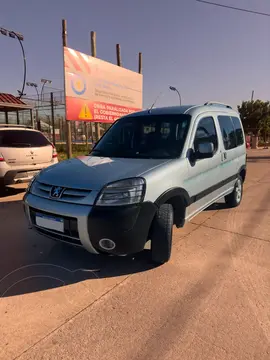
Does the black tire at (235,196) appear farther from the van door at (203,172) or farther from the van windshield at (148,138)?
the van windshield at (148,138)

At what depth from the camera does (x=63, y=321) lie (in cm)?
226

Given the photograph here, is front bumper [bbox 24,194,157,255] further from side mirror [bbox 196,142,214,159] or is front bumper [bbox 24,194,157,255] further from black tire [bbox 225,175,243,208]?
black tire [bbox 225,175,243,208]

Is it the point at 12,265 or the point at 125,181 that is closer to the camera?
the point at 125,181

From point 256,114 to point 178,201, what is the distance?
37150mm

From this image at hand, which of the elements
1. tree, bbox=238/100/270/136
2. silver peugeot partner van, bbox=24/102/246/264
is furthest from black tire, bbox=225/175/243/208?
tree, bbox=238/100/270/136

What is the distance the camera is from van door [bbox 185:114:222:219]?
3482 mm

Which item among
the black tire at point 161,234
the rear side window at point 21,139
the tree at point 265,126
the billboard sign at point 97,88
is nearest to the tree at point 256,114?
the tree at point 265,126

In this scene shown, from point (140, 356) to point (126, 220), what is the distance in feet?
3.59

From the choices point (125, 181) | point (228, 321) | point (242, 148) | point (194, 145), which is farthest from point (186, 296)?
point (242, 148)

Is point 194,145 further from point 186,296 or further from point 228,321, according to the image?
point 228,321

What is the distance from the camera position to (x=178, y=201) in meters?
3.29

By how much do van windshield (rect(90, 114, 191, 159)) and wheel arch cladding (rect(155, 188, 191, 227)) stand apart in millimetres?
481

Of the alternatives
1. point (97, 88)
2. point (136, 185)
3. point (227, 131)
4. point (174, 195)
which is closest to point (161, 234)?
point (174, 195)

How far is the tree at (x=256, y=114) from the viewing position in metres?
35.8
